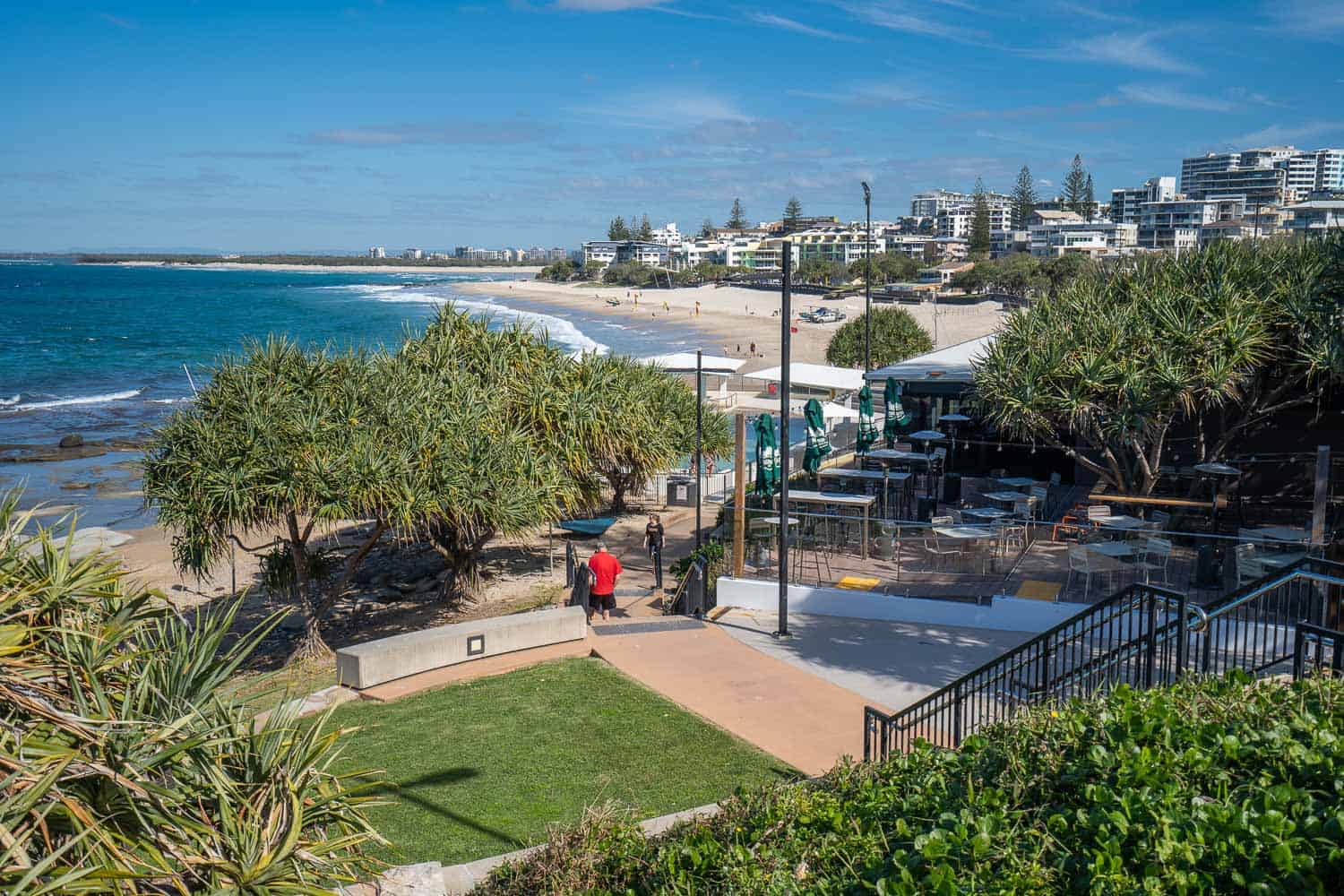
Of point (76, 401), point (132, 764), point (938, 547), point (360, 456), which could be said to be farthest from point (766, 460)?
point (76, 401)

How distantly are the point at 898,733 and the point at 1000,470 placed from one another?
13020mm

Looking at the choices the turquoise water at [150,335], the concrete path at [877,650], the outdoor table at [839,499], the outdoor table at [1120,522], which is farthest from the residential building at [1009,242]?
the concrete path at [877,650]

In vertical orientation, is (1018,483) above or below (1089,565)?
above

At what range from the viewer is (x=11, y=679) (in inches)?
156

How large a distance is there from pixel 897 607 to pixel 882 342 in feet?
93.7

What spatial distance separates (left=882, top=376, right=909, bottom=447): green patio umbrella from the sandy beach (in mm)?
18429

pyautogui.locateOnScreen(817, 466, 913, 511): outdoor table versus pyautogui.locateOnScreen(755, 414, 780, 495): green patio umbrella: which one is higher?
pyautogui.locateOnScreen(755, 414, 780, 495): green patio umbrella

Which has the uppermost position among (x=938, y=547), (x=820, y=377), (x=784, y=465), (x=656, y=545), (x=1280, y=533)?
(x=820, y=377)

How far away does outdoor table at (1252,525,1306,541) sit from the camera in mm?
12938

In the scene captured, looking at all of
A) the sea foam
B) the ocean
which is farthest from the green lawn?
the sea foam

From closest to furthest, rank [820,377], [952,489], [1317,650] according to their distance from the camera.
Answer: [1317,650]
[952,489]
[820,377]

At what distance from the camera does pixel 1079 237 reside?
151 metres

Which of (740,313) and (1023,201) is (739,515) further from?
(1023,201)

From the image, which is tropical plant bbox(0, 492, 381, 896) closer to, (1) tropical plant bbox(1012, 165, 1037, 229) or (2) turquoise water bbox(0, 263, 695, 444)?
(2) turquoise water bbox(0, 263, 695, 444)
